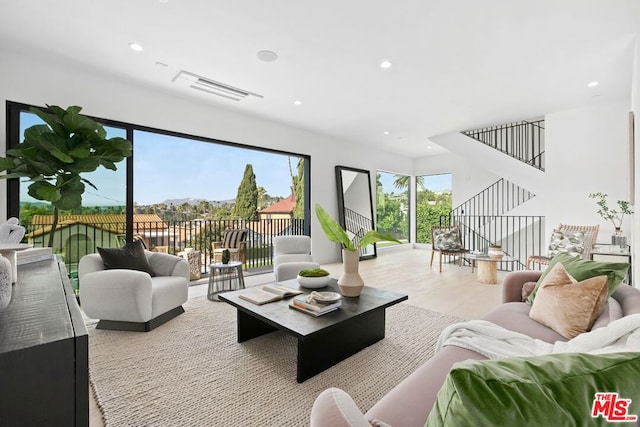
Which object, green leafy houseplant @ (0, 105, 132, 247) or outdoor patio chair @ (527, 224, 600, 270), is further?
outdoor patio chair @ (527, 224, 600, 270)

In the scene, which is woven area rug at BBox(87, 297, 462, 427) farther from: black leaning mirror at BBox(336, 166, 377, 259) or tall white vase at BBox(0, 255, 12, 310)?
black leaning mirror at BBox(336, 166, 377, 259)

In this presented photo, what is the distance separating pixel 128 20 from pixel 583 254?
19.0 ft

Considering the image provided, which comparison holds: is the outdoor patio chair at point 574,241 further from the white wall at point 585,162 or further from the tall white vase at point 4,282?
the tall white vase at point 4,282

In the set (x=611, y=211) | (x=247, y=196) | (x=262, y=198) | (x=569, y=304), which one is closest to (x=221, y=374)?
(x=569, y=304)

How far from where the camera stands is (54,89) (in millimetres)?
3281

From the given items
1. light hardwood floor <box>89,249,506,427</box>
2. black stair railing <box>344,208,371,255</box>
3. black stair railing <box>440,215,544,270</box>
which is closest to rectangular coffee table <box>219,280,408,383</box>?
light hardwood floor <box>89,249,506,427</box>

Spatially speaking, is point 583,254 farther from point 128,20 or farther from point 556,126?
point 128,20

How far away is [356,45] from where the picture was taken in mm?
2904

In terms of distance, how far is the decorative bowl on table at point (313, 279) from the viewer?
261 cm

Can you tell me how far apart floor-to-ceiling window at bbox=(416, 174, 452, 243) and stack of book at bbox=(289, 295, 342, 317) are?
23.7 ft

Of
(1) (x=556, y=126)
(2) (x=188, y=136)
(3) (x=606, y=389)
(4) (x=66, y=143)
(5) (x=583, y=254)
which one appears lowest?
(5) (x=583, y=254)

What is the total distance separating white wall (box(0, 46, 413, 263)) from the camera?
3121mm

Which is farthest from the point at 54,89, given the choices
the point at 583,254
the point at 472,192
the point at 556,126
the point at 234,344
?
the point at 472,192

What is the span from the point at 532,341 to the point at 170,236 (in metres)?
5.87
